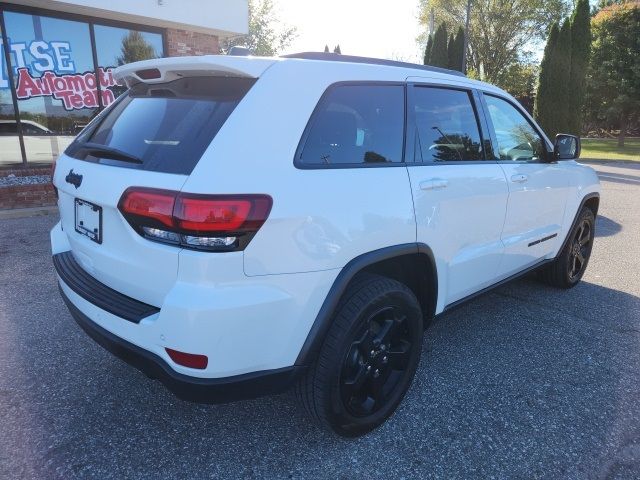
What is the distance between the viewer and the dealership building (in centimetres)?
860

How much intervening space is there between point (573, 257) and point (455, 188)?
8.08 ft

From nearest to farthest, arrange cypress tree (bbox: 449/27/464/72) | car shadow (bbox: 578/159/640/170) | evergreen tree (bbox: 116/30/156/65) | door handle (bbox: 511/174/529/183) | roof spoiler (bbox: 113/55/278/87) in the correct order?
roof spoiler (bbox: 113/55/278/87) → door handle (bbox: 511/174/529/183) → evergreen tree (bbox: 116/30/156/65) → car shadow (bbox: 578/159/640/170) → cypress tree (bbox: 449/27/464/72)

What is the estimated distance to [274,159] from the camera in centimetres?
188

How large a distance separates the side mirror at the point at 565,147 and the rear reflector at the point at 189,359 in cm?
319

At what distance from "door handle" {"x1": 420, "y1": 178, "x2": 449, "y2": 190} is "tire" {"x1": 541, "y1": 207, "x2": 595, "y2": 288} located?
219 cm

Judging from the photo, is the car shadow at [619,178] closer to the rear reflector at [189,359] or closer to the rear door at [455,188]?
the rear door at [455,188]

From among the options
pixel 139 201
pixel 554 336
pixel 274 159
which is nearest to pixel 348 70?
pixel 274 159

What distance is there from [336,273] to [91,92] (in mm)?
9613

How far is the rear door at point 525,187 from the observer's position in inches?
128

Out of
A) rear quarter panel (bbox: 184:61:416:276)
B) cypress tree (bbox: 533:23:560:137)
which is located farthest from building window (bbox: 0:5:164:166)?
cypress tree (bbox: 533:23:560:137)

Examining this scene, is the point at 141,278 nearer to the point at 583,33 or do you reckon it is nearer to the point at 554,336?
the point at 554,336

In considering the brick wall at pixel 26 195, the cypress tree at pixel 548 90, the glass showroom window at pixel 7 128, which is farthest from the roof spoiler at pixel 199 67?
the cypress tree at pixel 548 90

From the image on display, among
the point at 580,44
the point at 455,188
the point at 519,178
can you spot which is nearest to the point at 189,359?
the point at 455,188

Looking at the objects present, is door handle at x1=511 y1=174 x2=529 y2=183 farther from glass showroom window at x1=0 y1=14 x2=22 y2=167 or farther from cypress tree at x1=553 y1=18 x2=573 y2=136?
cypress tree at x1=553 y1=18 x2=573 y2=136
